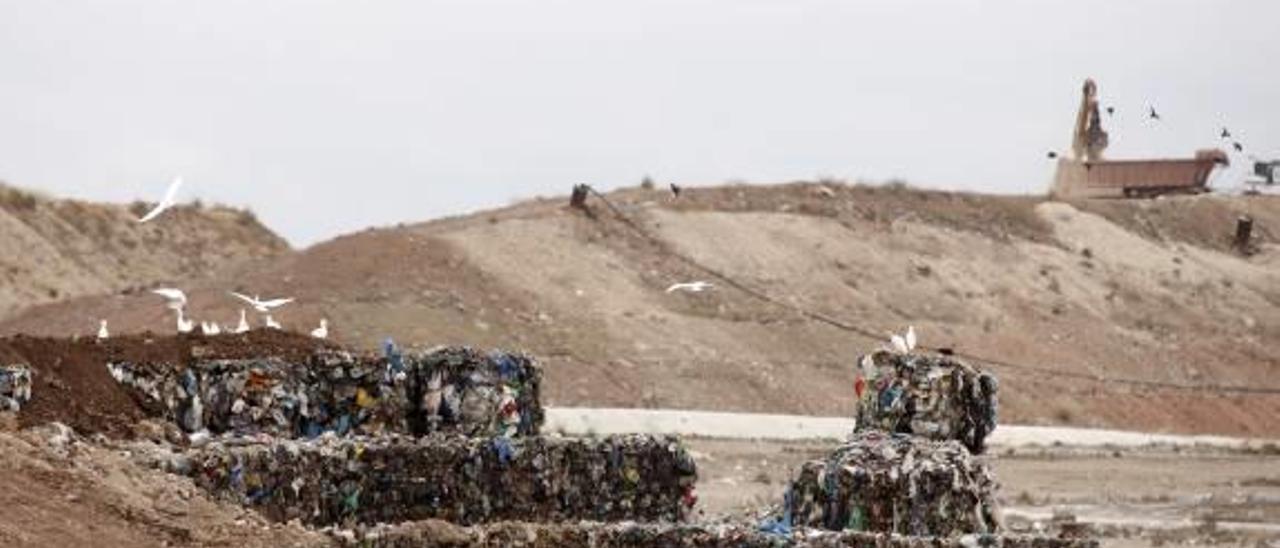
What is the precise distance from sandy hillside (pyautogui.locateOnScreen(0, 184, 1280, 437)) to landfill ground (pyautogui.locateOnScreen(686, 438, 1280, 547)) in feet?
21.8

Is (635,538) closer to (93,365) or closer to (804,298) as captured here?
(93,365)

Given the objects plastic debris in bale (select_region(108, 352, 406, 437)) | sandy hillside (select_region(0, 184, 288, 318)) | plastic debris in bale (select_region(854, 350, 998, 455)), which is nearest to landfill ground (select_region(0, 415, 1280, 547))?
plastic debris in bale (select_region(108, 352, 406, 437))

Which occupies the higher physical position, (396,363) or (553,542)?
(396,363)

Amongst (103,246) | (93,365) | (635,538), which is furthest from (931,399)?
(103,246)

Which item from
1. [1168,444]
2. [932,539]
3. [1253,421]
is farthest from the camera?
[1253,421]

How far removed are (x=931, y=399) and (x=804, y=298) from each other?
43551 mm

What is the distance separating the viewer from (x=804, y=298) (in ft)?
197

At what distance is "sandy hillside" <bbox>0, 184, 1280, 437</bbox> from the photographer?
166 feet

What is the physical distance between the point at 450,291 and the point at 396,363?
34.4m

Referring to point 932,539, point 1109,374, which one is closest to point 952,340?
point 1109,374

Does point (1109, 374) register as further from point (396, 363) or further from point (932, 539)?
point (932, 539)

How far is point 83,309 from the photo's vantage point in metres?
53.5

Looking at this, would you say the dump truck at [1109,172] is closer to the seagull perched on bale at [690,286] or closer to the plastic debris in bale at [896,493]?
the seagull perched on bale at [690,286]

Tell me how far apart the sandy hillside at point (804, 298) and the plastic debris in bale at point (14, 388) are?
31949mm
